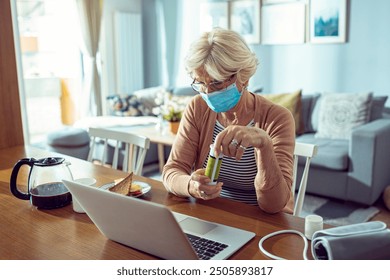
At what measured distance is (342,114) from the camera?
3.52 metres

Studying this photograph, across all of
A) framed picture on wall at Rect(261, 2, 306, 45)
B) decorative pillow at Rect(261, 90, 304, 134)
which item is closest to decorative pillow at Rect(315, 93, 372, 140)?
decorative pillow at Rect(261, 90, 304, 134)

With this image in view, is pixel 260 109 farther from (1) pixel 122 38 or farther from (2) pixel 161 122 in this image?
(1) pixel 122 38

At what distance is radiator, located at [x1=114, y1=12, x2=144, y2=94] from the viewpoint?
512 centimetres

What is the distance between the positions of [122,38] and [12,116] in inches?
125

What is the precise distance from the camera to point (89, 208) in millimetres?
1026

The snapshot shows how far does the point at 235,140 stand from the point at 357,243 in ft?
1.35

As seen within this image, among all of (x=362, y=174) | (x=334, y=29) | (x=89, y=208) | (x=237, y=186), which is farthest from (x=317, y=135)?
(x=89, y=208)

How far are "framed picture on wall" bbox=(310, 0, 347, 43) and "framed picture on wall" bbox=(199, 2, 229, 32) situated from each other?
3.23ft

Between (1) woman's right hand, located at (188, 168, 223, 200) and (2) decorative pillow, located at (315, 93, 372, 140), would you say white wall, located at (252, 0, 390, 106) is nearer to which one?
(2) decorative pillow, located at (315, 93, 372, 140)

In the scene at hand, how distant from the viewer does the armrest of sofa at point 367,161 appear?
302 centimetres

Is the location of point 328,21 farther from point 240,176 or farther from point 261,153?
point 261,153

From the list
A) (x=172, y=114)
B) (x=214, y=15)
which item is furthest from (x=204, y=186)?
(x=214, y=15)

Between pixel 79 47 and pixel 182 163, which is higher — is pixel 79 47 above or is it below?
above

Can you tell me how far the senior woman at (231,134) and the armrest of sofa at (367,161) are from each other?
1757 millimetres
